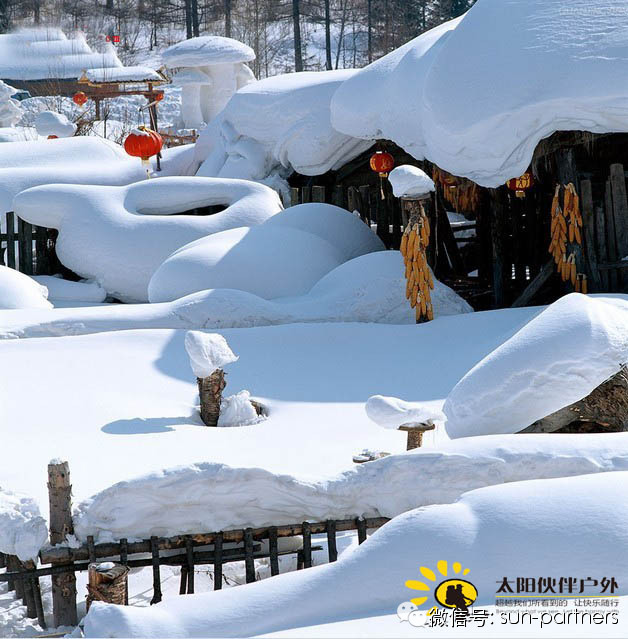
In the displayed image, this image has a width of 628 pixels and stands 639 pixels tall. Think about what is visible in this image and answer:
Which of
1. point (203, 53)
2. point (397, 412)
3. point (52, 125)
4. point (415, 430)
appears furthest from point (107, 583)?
point (52, 125)

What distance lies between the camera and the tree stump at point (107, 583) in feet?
17.6

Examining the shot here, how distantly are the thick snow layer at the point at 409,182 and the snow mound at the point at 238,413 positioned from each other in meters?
3.24

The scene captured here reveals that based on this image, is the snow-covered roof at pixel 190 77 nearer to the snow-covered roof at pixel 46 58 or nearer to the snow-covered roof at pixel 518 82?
the snow-covered roof at pixel 46 58

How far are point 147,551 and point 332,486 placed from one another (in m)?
1.13

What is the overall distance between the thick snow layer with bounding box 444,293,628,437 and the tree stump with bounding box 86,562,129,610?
236cm

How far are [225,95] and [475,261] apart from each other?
9.07m

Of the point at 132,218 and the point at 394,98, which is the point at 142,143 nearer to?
the point at 132,218

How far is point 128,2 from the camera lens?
130ft

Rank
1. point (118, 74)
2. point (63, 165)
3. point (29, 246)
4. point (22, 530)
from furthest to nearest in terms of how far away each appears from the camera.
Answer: point (118, 74) → point (63, 165) → point (29, 246) → point (22, 530)

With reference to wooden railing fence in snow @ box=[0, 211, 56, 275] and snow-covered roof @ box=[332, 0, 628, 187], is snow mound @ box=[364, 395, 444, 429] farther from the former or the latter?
wooden railing fence in snow @ box=[0, 211, 56, 275]

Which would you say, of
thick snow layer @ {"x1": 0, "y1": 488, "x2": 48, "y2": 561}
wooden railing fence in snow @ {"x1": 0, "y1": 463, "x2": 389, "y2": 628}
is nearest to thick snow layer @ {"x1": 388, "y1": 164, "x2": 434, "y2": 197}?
wooden railing fence in snow @ {"x1": 0, "y1": 463, "x2": 389, "y2": 628}

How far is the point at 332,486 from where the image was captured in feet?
20.0

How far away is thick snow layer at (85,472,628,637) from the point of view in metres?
4.25

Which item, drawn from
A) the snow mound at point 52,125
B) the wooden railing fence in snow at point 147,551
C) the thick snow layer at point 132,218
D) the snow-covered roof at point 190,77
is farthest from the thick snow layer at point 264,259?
the snow mound at point 52,125
